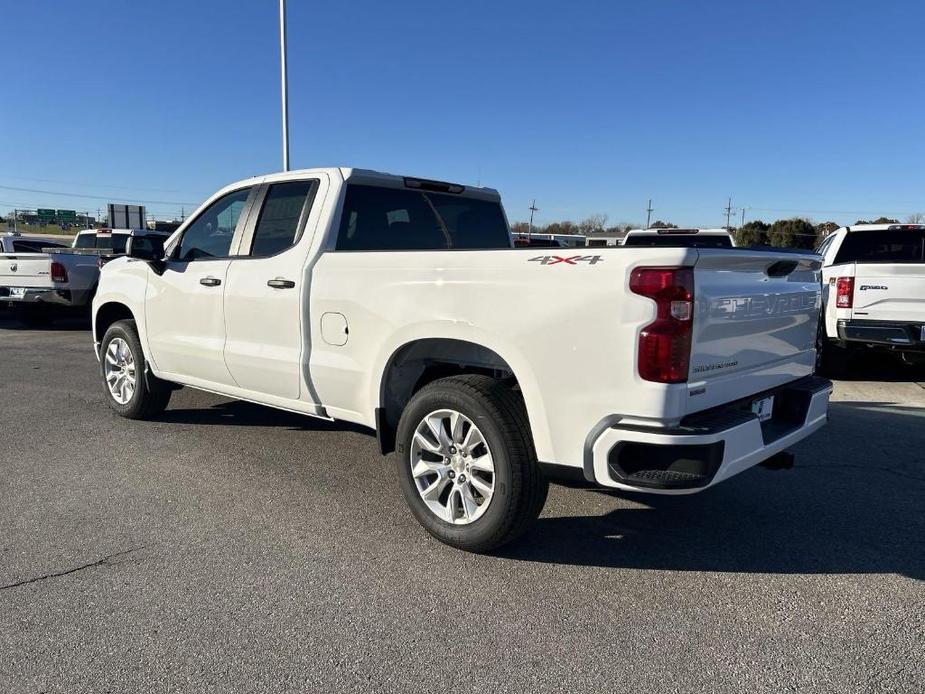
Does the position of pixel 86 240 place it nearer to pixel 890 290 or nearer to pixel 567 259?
pixel 890 290

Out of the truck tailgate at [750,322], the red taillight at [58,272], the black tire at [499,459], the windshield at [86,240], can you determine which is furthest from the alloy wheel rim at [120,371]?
the windshield at [86,240]

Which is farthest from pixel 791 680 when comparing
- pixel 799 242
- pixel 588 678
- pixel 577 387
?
pixel 799 242

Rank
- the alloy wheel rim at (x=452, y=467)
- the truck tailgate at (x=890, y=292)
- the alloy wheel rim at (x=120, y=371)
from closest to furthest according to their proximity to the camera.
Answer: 1. the alloy wheel rim at (x=452, y=467)
2. the alloy wheel rim at (x=120, y=371)
3. the truck tailgate at (x=890, y=292)

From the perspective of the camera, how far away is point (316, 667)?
263 cm

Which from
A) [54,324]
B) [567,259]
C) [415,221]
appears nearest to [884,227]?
[415,221]

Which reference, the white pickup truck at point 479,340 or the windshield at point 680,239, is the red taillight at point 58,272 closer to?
the white pickup truck at point 479,340

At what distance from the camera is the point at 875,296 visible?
25.9 feet

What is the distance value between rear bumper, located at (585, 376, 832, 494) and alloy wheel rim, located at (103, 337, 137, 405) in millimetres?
4520

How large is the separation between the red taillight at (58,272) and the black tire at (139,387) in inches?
A: 270

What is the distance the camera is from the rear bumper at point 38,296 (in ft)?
39.6

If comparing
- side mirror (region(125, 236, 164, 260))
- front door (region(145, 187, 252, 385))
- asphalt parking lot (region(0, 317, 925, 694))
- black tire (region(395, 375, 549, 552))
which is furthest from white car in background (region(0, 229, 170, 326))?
black tire (region(395, 375, 549, 552))

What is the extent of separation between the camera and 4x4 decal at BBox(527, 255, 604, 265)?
3.02 m

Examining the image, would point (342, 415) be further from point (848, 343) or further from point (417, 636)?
point (848, 343)

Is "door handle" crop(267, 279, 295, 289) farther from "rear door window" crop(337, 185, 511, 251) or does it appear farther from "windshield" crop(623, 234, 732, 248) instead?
"windshield" crop(623, 234, 732, 248)
